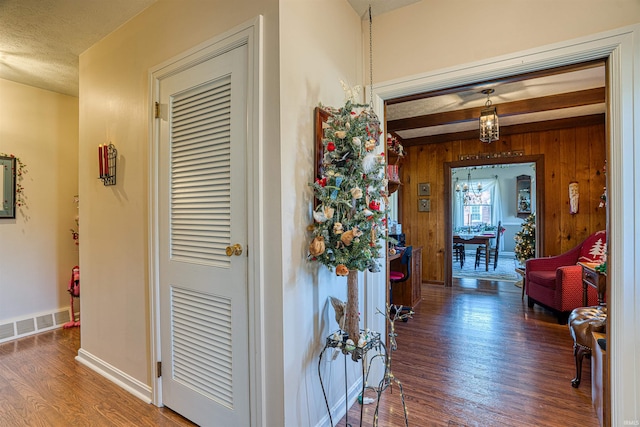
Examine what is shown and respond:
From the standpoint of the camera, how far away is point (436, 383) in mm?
2305

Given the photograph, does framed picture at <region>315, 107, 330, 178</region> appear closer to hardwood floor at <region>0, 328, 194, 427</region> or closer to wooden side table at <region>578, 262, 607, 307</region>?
hardwood floor at <region>0, 328, 194, 427</region>

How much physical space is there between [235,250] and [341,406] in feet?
3.92

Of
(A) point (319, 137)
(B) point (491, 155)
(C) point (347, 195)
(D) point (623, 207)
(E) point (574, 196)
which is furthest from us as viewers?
(B) point (491, 155)

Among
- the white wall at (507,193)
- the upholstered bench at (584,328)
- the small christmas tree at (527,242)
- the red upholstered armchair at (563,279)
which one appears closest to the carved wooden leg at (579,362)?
the upholstered bench at (584,328)

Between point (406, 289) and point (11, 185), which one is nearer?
point (11, 185)

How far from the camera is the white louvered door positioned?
5.47ft

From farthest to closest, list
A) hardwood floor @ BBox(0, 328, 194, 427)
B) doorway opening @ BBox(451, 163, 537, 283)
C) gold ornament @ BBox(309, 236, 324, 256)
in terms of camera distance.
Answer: doorway opening @ BBox(451, 163, 537, 283), hardwood floor @ BBox(0, 328, 194, 427), gold ornament @ BBox(309, 236, 324, 256)

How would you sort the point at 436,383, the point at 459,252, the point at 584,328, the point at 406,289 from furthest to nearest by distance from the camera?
the point at 459,252
the point at 406,289
the point at 436,383
the point at 584,328

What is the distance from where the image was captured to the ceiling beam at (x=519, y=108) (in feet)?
11.4

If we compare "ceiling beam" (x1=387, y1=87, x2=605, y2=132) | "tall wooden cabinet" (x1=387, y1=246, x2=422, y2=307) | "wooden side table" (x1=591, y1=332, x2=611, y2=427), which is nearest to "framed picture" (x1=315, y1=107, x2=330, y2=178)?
"wooden side table" (x1=591, y1=332, x2=611, y2=427)

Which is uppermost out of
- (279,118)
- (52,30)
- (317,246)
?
(52,30)

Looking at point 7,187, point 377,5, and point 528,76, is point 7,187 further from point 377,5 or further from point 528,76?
point 528,76

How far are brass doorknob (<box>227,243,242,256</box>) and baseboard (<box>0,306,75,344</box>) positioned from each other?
305 centimetres

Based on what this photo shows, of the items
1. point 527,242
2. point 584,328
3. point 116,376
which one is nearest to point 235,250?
point 116,376
